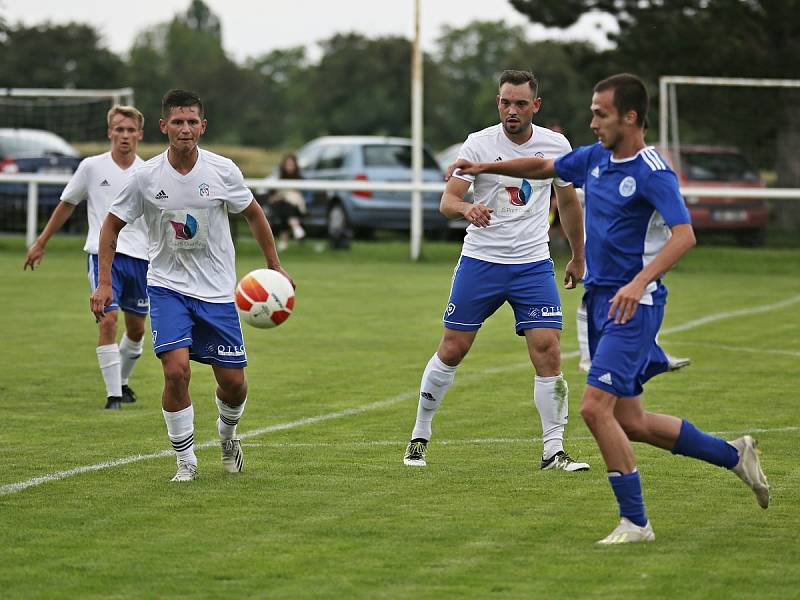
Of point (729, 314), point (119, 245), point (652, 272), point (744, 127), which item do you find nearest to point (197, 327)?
point (652, 272)

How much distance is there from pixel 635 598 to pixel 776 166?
78.1 feet

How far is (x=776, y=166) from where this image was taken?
28.4 metres

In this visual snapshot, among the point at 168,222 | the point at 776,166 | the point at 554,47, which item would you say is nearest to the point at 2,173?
the point at 776,166

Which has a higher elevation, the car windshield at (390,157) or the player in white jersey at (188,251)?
the player in white jersey at (188,251)

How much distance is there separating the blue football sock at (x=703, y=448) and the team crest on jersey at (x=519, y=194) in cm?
219

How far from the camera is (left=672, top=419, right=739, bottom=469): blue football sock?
22.5ft

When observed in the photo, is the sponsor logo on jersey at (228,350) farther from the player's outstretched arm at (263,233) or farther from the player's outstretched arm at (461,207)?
the player's outstretched arm at (461,207)

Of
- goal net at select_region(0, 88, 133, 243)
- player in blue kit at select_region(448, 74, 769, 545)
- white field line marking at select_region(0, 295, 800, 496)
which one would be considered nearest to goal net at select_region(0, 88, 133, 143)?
goal net at select_region(0, 88, 133, 243)

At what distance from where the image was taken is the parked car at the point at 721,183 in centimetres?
2752

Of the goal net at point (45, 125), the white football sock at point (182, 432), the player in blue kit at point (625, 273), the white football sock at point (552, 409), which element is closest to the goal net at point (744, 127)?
the goal net at point (45, 125)

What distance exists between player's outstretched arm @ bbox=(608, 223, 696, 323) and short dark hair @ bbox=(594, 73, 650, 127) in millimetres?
553

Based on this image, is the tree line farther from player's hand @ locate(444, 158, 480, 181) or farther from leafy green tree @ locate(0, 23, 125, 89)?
player's hand @ locate(444, 158, 480, 181)

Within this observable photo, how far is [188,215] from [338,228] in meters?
19.5

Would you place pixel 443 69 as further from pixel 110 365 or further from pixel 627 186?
pixel 627 186
